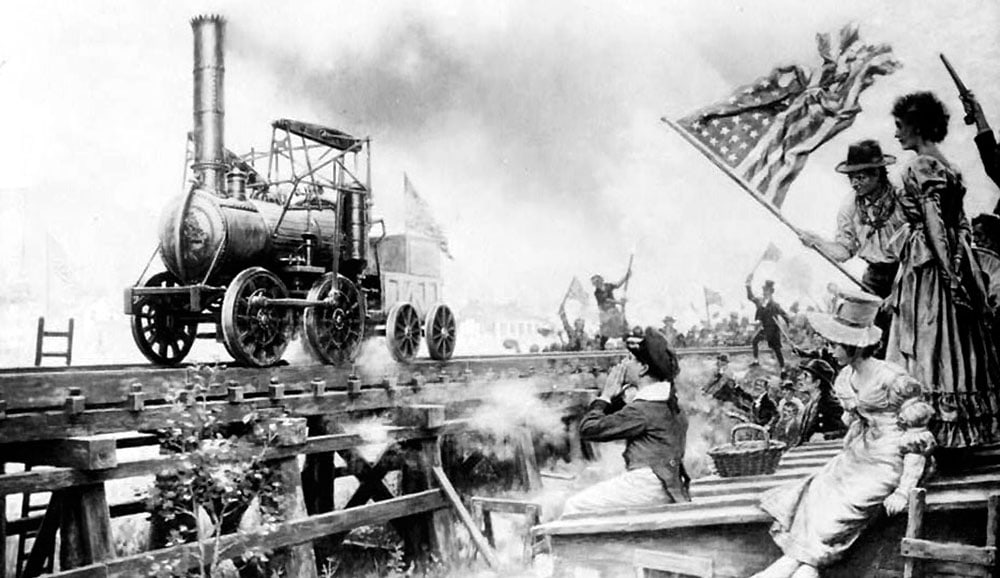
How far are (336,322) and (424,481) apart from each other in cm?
127

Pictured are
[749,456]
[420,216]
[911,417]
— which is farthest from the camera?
[420,216]

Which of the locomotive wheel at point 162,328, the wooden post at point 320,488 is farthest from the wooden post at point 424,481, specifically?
the locomotive wheel at point 162,328

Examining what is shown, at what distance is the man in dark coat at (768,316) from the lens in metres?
4.49

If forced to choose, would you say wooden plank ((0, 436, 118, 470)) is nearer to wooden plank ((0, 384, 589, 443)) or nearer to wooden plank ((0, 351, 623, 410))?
wooden plank ((0, 384, 589, 443))

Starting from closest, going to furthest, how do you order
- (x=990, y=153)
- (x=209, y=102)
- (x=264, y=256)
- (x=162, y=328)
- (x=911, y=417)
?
1. (x=911, y=417)
2. (x=990, y=153)
3. (x=209, y=102)
4. (x=162, y=328)
5. (x=264, y=256)

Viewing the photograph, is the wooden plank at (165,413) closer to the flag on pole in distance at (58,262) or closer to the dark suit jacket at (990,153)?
the flag on pole in distance at (58,262)

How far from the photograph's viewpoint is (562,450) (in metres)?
5.89

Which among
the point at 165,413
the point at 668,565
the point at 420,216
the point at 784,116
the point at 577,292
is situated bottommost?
the point at 668,565

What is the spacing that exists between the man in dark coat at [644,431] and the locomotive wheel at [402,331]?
2.37m

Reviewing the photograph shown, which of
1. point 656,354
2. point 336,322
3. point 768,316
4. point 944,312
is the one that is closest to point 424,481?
point 336,322

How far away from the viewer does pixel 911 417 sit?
12.3ft

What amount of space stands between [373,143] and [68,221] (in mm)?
1808

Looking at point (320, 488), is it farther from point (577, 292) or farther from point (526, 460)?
point (577, 292)

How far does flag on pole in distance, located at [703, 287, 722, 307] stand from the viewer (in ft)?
15.2
